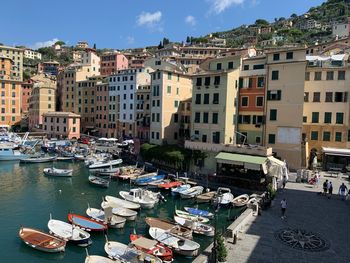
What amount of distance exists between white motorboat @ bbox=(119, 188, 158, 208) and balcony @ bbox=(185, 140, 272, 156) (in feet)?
39.6

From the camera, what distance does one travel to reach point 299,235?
2020 cm

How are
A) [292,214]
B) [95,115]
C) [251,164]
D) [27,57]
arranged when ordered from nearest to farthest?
[292,214]
[251,164]
[95,115]
[27,57]

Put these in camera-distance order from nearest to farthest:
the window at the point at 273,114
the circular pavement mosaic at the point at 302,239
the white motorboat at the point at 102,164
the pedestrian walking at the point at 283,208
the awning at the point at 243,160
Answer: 1. the circular pavement mosaic at the point at 302,239
2. the pedestrian walking at the point at 283,208
3. the awning at the point at 243,160
4. the window at the point at 273,114
5. the white motorboat at the point at 102,164

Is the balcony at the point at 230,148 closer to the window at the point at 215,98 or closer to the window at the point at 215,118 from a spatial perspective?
the window at the point at 215,118

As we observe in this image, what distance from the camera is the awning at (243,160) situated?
35.5 m

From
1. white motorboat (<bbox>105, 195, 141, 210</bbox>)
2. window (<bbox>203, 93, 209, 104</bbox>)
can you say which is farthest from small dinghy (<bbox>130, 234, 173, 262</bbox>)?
window (<bbox>203, 93, 209, 104</bbox>)

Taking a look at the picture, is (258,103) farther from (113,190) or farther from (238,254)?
(238,254)

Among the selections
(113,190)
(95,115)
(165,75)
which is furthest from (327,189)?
(95,115)

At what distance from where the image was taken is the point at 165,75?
178 feet

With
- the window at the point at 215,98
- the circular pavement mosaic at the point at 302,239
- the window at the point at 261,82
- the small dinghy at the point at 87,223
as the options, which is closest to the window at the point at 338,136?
the window at the point at 261,82

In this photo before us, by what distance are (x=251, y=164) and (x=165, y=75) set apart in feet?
84.8

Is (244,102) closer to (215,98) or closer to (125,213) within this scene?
(215,98)

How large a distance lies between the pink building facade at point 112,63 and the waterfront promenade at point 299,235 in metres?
86.8

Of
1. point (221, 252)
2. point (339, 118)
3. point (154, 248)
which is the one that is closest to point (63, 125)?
point (339, 118)
